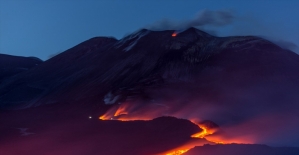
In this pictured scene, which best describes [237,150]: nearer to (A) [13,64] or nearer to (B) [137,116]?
(B) [137,116]

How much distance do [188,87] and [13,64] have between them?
40.3 m

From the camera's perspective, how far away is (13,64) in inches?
2500

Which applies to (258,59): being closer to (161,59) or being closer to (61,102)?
(161,59)

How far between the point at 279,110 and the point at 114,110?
8621 millimetres

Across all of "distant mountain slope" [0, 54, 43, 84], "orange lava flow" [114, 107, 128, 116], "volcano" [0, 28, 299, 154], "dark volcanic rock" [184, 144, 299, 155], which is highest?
"distant mountain slope" [0, 54, 43, 84]

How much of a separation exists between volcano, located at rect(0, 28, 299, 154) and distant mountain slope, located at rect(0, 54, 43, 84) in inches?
698

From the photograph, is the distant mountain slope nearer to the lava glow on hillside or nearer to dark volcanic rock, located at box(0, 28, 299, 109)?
dark volcanic rock, located at box(0, 28, 299, 109)

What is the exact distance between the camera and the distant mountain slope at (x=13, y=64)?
2287 inches

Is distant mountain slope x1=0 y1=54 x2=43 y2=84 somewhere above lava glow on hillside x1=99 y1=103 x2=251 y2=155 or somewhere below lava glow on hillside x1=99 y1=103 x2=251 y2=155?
above

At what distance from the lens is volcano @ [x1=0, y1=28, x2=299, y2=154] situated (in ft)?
76.1

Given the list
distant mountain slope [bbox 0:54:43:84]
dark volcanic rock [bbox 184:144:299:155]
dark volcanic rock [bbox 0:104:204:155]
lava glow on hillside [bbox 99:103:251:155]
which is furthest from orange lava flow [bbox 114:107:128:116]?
distant mountain slope [bbox 0:54:43:84]

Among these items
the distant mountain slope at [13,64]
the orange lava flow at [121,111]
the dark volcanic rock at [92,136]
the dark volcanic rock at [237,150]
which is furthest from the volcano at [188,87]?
the distant mountain slope at [13,64]

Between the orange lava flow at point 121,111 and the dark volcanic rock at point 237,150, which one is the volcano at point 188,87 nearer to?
the orange lava flow at point 121,111

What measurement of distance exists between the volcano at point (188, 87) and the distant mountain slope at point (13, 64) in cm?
1773
